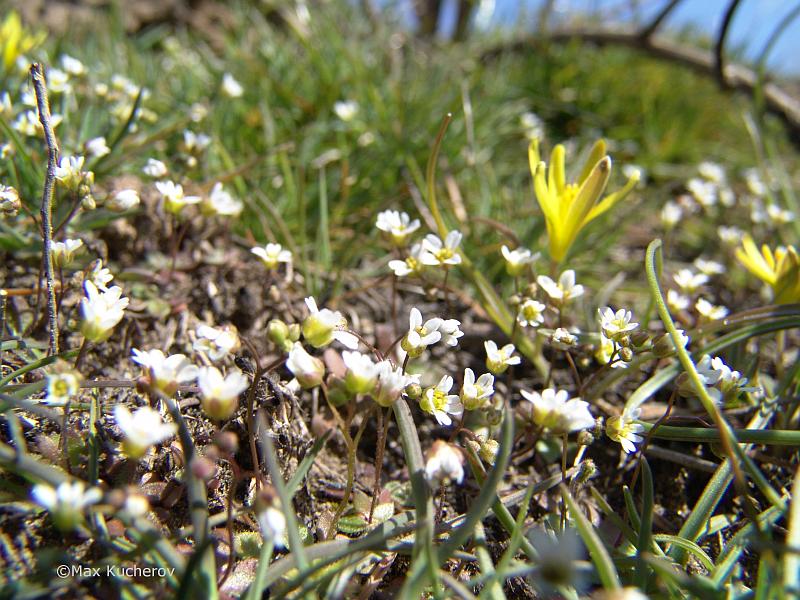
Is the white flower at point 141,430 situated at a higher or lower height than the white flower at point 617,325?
lower

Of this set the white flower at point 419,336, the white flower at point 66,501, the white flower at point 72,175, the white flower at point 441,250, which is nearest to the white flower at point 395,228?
the white flower at point 441,250

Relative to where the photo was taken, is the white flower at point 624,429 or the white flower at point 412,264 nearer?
the white flower at point 624,429

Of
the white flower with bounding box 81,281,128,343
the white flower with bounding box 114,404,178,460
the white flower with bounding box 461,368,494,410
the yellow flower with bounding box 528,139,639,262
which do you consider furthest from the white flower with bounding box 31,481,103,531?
the yellow flower with bounding box 528,139,639,262

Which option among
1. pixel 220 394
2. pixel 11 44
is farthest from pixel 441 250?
pixel 11 44

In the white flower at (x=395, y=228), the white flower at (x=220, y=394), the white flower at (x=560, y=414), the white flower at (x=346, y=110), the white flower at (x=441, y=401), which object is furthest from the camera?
the white flower at (x=346, y=110)

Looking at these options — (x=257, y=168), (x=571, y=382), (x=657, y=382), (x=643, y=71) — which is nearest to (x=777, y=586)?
(x=657, y=382)

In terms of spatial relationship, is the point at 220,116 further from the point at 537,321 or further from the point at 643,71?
the point at 643,71

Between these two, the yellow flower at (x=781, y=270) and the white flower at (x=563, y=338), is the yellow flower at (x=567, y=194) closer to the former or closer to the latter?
the white flower at (x=563, y=338)
